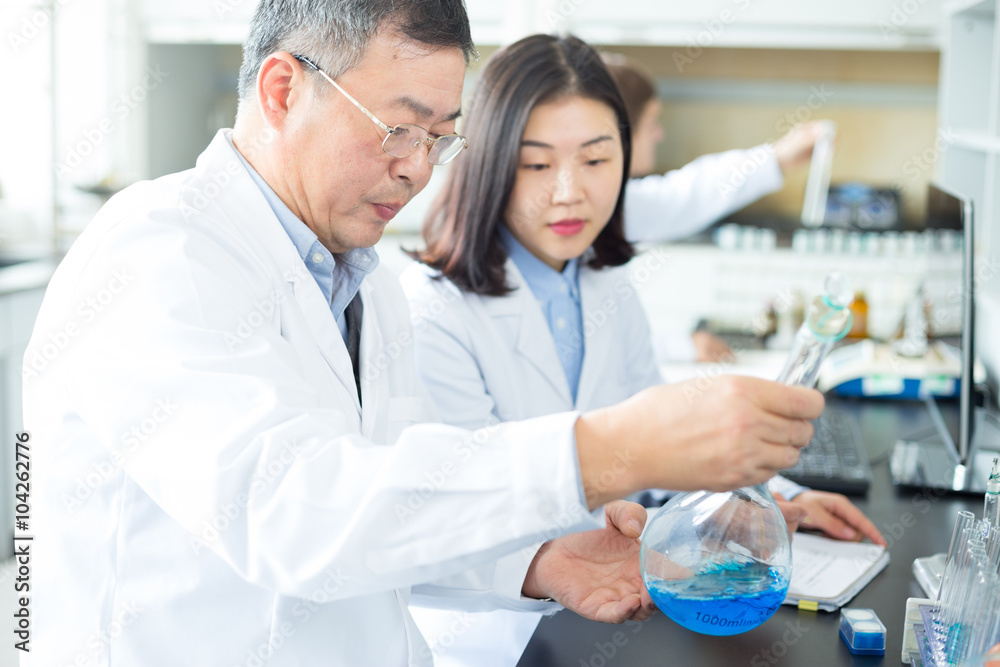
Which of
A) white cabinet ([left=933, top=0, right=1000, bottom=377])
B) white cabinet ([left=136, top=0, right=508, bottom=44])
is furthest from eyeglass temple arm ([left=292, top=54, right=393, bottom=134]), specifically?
white cabinet ([left=136, top=0, right=508, bottom=44])

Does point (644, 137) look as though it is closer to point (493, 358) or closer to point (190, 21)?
point (493, 358)

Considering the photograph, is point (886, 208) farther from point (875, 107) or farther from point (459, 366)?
point (459, 366)

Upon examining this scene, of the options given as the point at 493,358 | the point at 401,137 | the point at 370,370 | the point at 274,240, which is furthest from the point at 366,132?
the point at 493,358

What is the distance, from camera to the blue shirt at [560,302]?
1784 mm

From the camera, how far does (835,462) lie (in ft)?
5.78

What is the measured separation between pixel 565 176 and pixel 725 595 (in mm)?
868

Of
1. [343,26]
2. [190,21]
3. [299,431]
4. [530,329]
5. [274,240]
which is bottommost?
[530,329]

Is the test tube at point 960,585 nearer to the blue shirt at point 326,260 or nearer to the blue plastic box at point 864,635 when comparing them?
the blue plastic box at point 864,635

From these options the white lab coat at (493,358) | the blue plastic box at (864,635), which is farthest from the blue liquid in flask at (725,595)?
the white lab coat at (493,358)

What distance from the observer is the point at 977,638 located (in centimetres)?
83

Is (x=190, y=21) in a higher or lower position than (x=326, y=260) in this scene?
higher

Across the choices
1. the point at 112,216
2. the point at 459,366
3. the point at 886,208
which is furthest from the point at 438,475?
the point at 886,208

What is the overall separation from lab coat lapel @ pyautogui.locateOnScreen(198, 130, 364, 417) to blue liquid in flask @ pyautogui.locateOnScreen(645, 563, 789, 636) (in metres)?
0.48

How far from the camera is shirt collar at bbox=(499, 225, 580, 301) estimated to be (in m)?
1.75
